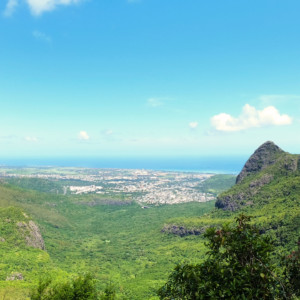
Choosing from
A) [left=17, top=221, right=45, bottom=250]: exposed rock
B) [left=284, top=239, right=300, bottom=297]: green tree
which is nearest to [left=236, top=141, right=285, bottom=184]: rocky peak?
[left=17, top=221, right=45, bottom=250]: exposed rock

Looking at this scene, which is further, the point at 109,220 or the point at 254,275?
the point at 109,220

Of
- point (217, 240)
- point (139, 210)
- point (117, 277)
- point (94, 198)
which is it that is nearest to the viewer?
point (217, 240)

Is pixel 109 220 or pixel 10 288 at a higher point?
pixel 10 288

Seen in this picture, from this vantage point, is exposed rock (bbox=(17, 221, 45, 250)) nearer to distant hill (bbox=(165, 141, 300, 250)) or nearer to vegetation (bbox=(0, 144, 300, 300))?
vegetation (bbox=(0, 144, 300, 300))

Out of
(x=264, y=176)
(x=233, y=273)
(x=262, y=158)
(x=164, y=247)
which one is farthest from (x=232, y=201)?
(x=233, y=273)

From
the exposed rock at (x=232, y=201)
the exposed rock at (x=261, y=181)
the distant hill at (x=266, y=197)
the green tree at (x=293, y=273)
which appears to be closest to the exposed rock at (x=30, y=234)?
the distant hill at (x=266, y=197)

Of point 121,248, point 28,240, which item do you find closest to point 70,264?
point 28,240

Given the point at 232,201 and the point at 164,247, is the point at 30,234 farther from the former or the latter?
the point at 232,201

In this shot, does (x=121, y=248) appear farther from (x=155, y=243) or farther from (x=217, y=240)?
(x=217, y=240)
